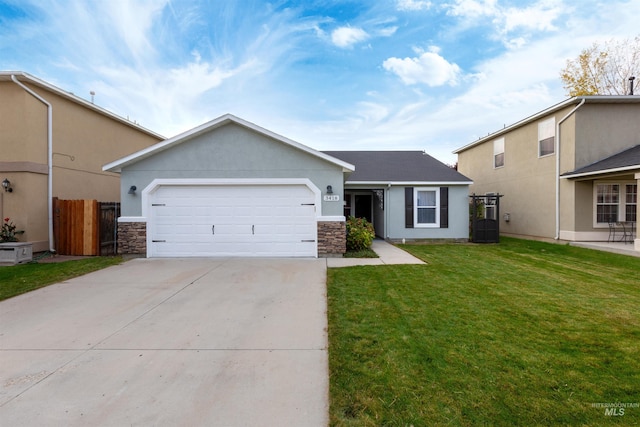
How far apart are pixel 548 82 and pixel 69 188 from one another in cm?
2652

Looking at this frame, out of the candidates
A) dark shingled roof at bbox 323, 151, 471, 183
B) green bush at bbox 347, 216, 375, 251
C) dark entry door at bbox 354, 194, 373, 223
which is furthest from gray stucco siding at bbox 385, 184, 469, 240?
green bush at bbox 347, 216, 375, 251

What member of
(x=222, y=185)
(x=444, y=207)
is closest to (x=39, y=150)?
(x=222, y=185)

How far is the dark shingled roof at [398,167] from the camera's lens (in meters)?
12.7

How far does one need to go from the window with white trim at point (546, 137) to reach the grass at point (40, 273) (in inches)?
659

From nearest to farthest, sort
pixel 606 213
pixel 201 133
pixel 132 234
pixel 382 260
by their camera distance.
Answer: pixel 382 260 < pixel 201 133 < pixel 132 234 < pixel 606 213

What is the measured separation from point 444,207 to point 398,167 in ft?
9.30

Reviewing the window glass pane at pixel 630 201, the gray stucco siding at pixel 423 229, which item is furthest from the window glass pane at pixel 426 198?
the window glass pane at pixel 630 201

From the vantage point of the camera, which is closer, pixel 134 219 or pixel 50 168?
pixel 134 219

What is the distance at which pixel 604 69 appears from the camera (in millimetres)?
19609

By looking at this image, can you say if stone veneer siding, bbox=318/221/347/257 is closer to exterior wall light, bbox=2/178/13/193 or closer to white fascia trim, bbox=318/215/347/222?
white fascia trim, bbox=318/215/347/222

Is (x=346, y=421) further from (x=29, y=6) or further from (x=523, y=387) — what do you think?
(x=29, y=6)

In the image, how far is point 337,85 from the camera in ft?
49.5

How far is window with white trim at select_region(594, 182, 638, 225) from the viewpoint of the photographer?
37.7 feet

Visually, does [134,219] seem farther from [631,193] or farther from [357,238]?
[631,193]
